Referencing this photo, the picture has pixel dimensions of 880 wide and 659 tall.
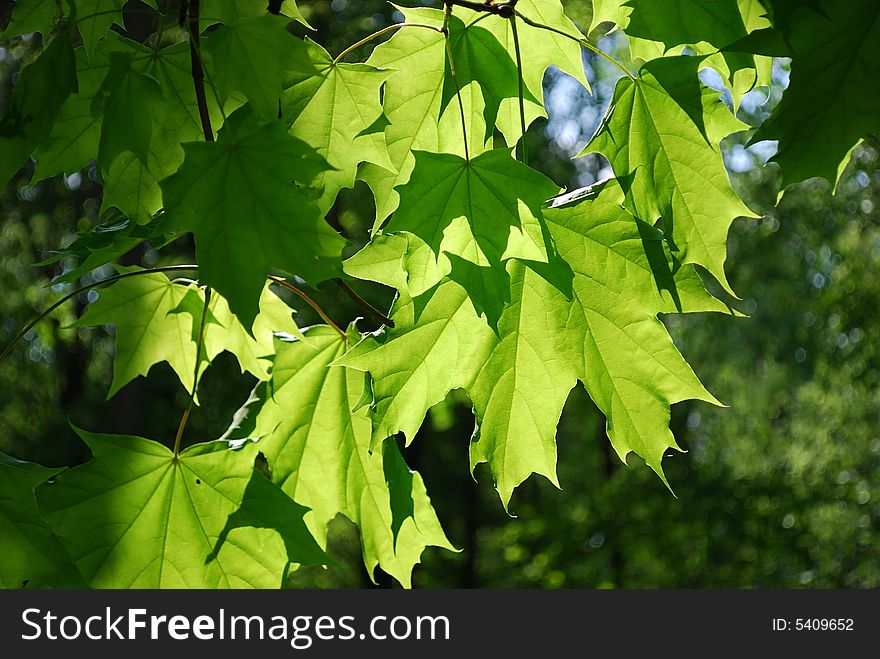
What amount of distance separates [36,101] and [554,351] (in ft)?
1.68

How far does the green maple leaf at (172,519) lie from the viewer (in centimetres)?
90

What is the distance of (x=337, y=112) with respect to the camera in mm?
840

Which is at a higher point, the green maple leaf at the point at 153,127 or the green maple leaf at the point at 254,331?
the green maple leaf at the point at 153,127

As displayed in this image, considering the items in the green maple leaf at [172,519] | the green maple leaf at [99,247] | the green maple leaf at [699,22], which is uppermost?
the green maple leaf at [699,22]

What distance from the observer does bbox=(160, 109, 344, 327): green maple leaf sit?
0.69 metres

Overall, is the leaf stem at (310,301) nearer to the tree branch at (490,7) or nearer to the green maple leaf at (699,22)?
the tree branch at (490,7)

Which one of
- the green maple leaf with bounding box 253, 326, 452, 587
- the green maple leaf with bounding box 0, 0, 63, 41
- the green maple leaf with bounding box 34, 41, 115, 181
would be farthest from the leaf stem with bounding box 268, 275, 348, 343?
the green maple leaf with bounding box 0, 0, 63, 41

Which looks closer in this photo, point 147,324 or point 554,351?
point 554,351

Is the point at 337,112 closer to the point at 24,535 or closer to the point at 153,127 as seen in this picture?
the point at 153,127

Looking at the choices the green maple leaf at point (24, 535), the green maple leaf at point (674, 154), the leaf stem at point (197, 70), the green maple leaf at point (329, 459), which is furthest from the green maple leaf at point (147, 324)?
the green maple leaf at point (674, 154)

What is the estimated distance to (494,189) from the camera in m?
0.73

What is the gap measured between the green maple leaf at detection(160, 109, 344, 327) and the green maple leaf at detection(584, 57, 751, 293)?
27 cm

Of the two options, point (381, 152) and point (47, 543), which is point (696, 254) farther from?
point (47, 543)

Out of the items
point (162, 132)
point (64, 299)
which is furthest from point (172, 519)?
point (162, 132)
